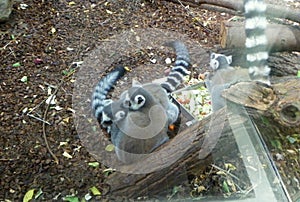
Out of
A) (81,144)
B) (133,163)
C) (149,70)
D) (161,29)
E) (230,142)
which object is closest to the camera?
(230,142)

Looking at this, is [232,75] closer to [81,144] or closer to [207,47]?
[207,47]

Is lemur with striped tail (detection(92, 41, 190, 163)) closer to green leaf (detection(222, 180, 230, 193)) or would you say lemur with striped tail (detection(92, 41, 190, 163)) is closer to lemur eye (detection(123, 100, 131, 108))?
lemur eye (detection(123, 100, 131, 108))

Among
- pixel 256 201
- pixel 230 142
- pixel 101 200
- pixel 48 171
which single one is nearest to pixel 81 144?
pixel 48 171

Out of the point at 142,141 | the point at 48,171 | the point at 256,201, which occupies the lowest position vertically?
the point at 48,171


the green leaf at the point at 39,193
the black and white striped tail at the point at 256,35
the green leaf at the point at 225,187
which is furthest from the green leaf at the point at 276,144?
the green leaf at the point at 39,193

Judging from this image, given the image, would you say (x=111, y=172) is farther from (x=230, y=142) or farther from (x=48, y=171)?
(x=230, y=142)

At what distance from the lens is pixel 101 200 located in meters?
1.14

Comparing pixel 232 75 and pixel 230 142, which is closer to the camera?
pixel 230 142

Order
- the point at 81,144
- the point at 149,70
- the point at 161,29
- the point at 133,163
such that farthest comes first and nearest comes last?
the point at 161,29, the point at 149,70, the point at 81,144, the point at 133,163

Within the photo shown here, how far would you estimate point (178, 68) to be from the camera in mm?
1387

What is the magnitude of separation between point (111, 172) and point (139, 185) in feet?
0.36

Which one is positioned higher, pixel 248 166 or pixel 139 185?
pixel 248 166

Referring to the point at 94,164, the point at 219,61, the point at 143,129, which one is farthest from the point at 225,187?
the point at 219,61

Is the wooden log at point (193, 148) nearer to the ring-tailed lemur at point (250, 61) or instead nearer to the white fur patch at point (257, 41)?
the ring-tailed lemur at point (250, 61)
